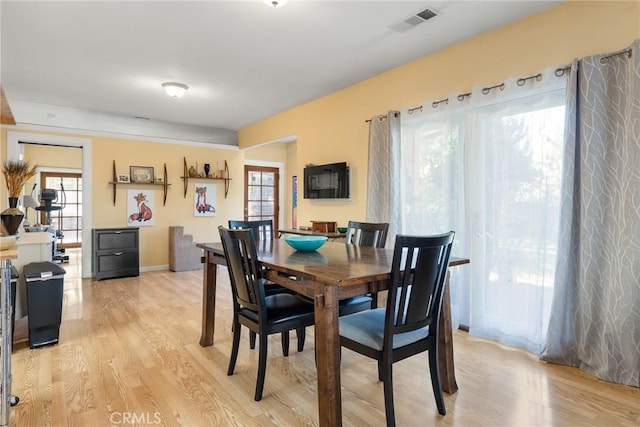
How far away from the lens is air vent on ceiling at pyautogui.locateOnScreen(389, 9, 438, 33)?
2.73 m

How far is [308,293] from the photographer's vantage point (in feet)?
5.69

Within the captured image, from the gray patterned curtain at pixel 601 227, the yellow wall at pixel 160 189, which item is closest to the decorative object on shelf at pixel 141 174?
the yellow wall at pixel 160 189

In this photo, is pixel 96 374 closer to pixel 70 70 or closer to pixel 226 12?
pixel 226 12

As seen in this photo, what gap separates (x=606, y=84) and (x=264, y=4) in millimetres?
2391

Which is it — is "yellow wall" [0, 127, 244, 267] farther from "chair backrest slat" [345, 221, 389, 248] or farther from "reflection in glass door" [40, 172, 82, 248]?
"chair backrest slat" [345, 221, 389, 248]

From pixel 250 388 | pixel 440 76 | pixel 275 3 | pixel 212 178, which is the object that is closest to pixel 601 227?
pixel 440 76

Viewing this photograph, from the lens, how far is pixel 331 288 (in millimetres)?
1587

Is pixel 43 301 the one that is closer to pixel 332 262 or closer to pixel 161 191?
pixel 332 262

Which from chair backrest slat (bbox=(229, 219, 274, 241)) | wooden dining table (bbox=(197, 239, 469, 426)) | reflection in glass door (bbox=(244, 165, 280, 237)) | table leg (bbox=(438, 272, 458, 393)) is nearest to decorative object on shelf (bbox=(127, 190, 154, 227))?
reflection in glass door (bbox=(244, 165, 280, 237))

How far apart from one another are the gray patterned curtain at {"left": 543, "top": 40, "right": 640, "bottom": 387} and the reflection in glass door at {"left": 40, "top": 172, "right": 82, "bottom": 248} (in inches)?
382

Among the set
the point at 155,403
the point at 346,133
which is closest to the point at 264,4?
the point at 346,133

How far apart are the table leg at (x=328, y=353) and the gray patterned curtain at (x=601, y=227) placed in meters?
1.78

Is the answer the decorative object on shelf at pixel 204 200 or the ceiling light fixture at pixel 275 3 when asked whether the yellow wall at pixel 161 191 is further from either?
the ceiling light fixture at pixel 275 3

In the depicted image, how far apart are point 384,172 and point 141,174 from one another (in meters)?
4.32
